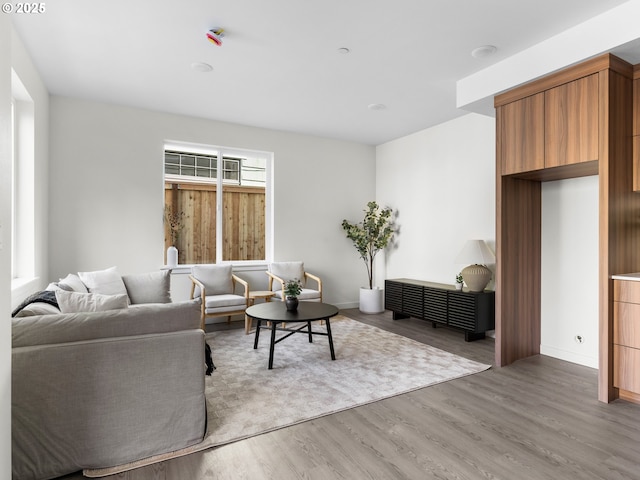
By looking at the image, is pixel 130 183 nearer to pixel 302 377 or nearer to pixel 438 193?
pixel 302 377

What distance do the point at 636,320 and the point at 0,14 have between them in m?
4.02

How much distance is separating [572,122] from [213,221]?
440 centimetres

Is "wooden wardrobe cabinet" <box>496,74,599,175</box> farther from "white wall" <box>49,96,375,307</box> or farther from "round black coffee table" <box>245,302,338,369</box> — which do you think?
"white wall" <box>49,96,375,307</box>

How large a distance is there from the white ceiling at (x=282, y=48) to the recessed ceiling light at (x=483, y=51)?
55mm

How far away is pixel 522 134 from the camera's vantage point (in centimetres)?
332

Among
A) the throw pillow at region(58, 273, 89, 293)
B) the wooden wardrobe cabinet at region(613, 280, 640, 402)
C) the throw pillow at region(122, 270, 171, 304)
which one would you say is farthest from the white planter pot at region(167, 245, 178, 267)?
the wooden wardrobe cabinet at region(613, 280, 640, 402)

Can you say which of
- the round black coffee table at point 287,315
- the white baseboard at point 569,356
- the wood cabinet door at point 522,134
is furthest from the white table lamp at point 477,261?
the round black coffee table at point 287,315

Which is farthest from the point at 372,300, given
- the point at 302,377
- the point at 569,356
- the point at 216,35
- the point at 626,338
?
the point at 216,35

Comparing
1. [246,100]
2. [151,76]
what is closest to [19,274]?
[151,76]

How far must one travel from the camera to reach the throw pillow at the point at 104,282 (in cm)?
368

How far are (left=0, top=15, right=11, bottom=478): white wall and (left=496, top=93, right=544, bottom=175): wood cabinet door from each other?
141 inches

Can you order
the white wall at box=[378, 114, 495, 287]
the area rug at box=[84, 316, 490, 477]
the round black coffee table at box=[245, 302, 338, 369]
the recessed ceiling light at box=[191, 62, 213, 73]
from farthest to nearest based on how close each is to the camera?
the white wall at box=[378, 114, 495, 287], the recessed ceiling light at box=[191, 62, 213, 73], the round black coffee table at box=[245, 302, 338, 369], the area rug at box=[84, 316, 490, 477]

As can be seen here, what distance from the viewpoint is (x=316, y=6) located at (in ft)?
8.66

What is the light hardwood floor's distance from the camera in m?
1.94
